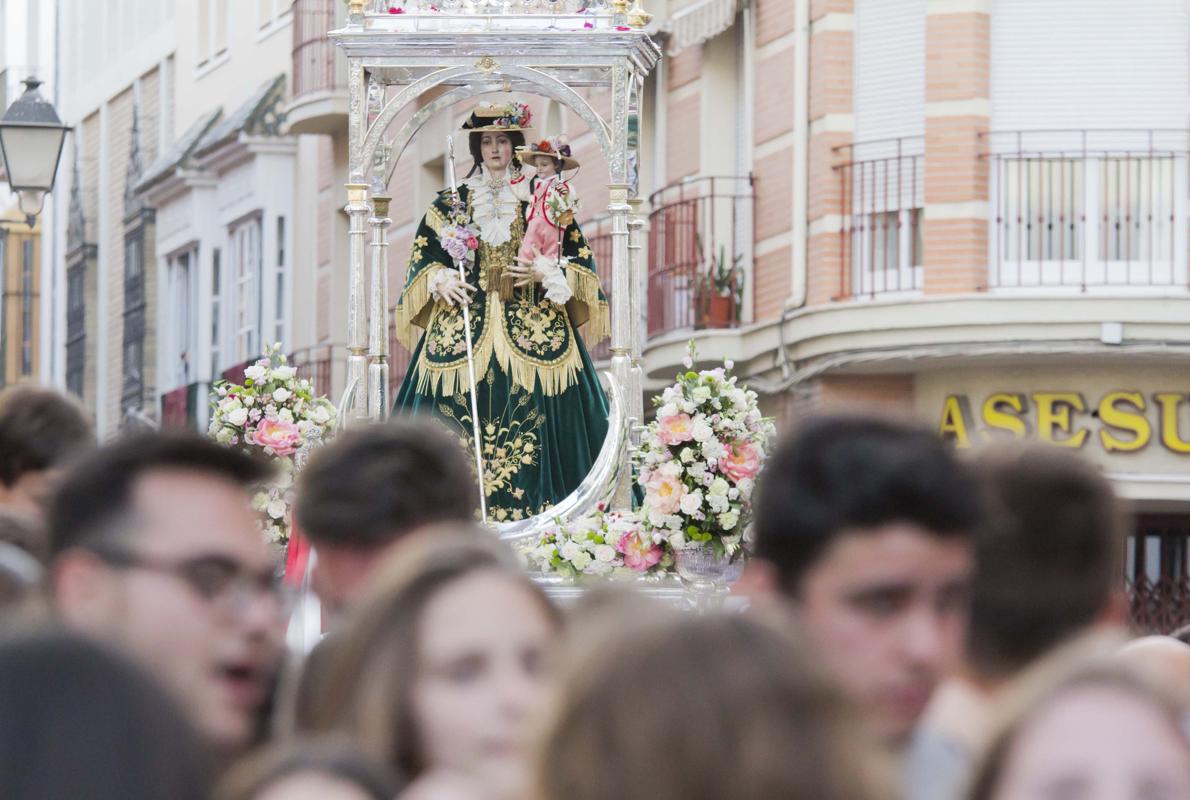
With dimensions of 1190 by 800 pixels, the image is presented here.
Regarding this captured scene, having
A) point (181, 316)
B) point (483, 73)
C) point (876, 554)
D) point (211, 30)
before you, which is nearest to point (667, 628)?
point (876, 554)

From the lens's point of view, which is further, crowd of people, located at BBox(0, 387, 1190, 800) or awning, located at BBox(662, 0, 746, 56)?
awning, located at BBox(662, 0, 746, 56)

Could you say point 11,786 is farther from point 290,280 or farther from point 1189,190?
point 290,280

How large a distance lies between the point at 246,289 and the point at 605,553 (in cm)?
1891

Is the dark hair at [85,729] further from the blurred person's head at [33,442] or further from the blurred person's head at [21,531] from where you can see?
the blurred person's head at [33,442]

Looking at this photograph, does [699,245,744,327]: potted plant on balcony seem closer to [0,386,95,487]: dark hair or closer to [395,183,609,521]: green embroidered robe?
[395,183,609,521]: green embroidered robe

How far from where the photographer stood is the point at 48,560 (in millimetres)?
4074

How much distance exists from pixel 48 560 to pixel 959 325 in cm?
1351

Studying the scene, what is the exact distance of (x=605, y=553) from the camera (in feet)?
35.0

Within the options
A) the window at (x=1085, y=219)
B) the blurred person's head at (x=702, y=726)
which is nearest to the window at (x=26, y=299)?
the window at (x=1085, y=219)

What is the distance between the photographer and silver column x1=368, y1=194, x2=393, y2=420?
1259cm

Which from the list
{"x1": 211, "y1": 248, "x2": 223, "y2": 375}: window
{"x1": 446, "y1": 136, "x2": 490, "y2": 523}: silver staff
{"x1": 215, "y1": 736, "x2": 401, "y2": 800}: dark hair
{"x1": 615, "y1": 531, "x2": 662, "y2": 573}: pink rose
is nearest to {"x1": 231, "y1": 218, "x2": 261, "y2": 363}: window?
{"x1": 211, "y1": 248, "x2": 223, "y2": 375}: window

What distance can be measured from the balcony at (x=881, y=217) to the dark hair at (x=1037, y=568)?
13.5m

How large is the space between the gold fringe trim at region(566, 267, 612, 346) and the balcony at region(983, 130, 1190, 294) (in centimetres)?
519

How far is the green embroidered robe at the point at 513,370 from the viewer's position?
1287cm
